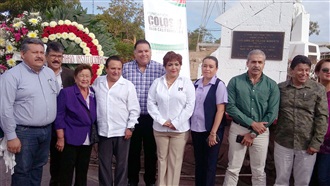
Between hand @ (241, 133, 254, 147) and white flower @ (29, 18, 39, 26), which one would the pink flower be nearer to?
white flower @ (29, 18, 39, 26)

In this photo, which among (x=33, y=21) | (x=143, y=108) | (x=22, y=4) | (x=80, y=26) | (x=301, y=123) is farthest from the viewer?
(x=22, y=4)

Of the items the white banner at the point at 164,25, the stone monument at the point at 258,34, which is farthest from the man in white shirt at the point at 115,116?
the stone monument at the point at 258,34

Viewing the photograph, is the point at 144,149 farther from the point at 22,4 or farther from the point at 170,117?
the point at 22,4

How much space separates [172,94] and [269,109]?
3.22 ft

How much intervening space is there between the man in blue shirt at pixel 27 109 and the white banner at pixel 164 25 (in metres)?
2.70

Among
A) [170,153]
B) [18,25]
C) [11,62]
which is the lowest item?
[170,153]

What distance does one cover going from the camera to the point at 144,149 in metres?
3.82

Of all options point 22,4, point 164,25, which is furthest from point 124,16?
point 164,25

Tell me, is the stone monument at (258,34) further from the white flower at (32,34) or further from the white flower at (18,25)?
the white flower at (18,25)

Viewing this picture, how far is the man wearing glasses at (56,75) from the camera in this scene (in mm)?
3395

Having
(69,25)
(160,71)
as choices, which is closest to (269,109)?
(160,71)

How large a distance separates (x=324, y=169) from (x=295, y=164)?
0.95 ft

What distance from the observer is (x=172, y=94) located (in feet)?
10.9

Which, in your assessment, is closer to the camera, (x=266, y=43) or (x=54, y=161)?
(x=54, y=161)
